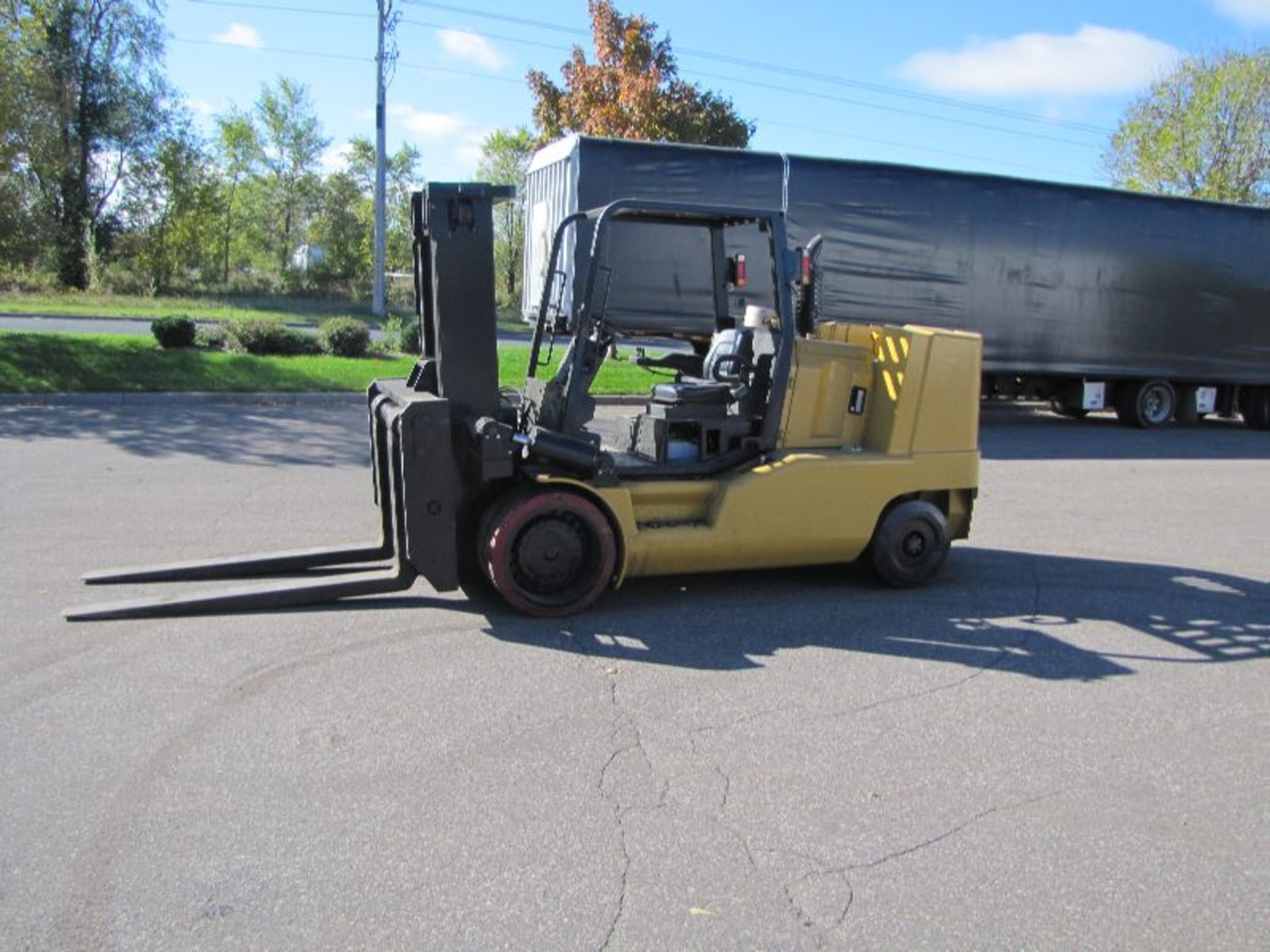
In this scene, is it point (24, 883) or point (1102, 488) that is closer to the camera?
point (24, 883)

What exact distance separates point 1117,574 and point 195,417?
11.2m

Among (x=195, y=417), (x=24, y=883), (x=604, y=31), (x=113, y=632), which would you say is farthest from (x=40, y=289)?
(x=24, y=883)

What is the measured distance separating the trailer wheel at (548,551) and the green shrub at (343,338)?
13.3 m

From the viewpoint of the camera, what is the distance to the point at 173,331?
17.0m

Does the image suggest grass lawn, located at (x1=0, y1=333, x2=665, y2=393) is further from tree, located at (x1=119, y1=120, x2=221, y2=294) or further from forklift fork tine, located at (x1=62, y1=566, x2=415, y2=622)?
tree, located at (x1=119, y1=120, x2=221, y2=294)

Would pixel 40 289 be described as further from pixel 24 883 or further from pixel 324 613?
pixel 24 883

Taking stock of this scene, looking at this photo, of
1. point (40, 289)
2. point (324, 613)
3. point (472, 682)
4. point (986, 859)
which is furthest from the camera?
point (40, 289)

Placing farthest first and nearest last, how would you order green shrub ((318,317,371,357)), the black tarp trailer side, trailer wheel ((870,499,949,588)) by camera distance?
green shrub ((318,317,371,357)), the black tarp trailer side, trailer wheel ((870,499,949,588))

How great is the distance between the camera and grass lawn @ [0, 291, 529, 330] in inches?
1117

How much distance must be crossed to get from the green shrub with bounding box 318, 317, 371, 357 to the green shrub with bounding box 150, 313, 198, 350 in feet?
7.41

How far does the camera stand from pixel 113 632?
534cm

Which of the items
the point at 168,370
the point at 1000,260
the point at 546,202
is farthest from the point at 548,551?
the point at 1000,260

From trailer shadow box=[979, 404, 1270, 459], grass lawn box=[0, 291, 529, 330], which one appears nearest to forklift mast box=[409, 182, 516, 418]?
trailer shadow box=[979, 404, 1270, 459]

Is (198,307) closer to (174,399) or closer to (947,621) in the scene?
(174,399)
